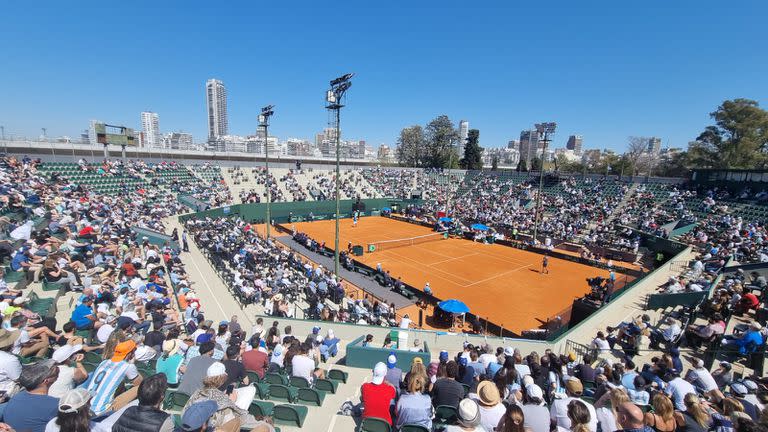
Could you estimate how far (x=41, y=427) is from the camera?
3910 millimetres

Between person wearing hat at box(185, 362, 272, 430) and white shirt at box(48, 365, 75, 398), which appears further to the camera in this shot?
white shirt at box(48, 365, 75, 398)

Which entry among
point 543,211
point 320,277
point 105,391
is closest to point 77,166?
point 320,277

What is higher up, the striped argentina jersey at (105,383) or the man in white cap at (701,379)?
the striped argentina jersey at (105,383)

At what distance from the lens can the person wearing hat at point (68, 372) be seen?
479 centimetres

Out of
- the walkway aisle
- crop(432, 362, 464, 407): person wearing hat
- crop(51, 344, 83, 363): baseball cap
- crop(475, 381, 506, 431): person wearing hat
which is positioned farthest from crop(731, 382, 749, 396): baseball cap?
the walkway aisle

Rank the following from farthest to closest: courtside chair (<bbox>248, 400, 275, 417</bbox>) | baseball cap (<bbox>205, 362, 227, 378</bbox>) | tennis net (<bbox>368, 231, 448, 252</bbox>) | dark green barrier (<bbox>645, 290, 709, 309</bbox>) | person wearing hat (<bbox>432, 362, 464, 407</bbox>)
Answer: tennis net (<bbox>368, 231, 448, 252</bbox>)
dark green barrier (<bbox>645, 290, 709, 309</bbox>)
person wearing hat (<bbox>432, 362, 464, 407</bbox>)
courtside chair (<bbox>248, 400, 275, 417</bbox>)
baseball cap (<bbox>205, 362, 227, 378</bbox>)

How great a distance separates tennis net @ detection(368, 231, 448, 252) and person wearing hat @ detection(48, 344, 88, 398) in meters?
25.2

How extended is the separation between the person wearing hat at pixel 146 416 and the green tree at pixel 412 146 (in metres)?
88.8

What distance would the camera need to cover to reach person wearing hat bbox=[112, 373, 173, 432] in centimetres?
343

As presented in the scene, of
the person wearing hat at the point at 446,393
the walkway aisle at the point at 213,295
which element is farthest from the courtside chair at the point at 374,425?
the walkway aisle at the point at 213,295

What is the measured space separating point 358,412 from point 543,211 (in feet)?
136

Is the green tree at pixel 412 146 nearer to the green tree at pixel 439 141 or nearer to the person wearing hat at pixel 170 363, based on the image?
the green tree at pixel 439 141

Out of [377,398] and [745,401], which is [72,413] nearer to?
[377,398]

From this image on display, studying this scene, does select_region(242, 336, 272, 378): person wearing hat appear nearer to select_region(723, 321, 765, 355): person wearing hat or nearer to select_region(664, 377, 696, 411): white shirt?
select_region(664, 377, 696, 411): white shirt
